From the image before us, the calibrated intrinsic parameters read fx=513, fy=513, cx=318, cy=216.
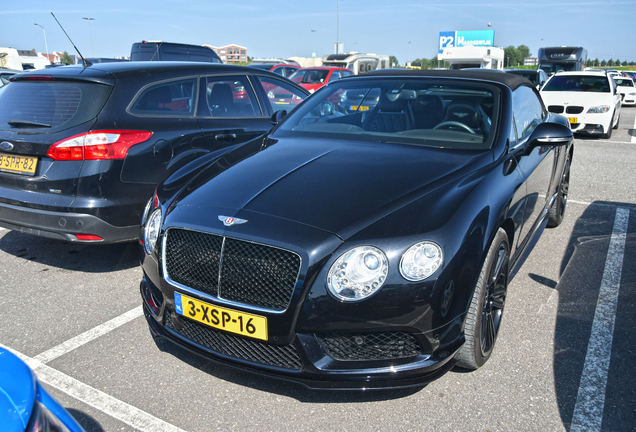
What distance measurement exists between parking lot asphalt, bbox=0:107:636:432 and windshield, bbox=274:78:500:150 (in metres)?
1.26

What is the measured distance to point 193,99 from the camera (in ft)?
14.7

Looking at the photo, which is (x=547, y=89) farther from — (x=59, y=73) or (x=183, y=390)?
(x=183, y=390)

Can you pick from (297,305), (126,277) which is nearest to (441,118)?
(297,305)

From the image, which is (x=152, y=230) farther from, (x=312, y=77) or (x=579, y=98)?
(x=312, y=77)

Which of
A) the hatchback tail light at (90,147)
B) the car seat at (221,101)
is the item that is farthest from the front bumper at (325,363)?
the car seat at (221,101)

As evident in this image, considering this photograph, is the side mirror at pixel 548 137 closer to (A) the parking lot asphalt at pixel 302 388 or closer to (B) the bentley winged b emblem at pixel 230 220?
(A) the parking lot asphalt at pixel 302 388

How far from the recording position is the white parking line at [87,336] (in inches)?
114

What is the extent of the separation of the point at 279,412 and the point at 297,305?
0.60 metres

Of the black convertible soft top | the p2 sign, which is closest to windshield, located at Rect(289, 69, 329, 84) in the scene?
the black convertible soft top

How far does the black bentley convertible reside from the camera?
7.13 feet

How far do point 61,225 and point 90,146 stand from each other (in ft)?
1.95

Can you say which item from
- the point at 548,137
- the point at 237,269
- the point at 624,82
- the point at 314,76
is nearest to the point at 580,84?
the point at 314,76

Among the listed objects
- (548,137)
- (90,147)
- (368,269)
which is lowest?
(368,269)

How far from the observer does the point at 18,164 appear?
376 cm
